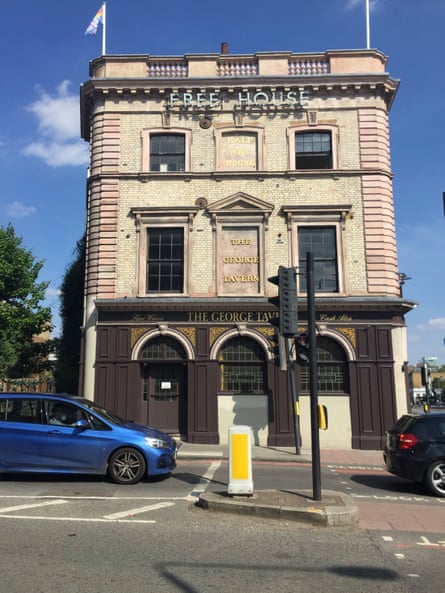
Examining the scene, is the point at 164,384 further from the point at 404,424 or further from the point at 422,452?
the point at 422,452

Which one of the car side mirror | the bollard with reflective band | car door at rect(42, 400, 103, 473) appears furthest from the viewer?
the car side mirror

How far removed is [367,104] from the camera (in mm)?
18500

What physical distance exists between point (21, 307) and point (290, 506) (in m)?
20.3

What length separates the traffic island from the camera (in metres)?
6.71

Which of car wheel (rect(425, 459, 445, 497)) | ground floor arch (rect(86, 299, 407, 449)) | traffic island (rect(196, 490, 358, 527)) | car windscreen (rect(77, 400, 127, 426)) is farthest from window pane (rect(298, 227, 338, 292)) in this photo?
traffic island (rect(196, 490, 358, 527))

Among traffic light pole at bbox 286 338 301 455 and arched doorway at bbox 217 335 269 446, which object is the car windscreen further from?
arched doorway at bbox 217 335 269 446

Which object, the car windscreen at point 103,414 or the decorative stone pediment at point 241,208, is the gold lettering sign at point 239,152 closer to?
the decorative stone pediment at point 241,208

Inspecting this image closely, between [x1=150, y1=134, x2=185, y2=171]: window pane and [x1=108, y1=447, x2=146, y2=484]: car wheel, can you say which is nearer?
[x1=108, y1=447, x2=146, y2=484]: car wheel

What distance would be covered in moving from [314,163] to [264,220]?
9.99ft

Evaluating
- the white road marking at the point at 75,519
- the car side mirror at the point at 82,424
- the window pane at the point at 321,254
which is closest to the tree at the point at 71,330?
the window pane at the point at 321,254

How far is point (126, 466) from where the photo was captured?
30.5 ft

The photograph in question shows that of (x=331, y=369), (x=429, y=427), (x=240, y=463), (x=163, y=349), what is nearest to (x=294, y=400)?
(x=331, y=369)

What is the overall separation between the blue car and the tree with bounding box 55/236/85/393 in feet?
47.1

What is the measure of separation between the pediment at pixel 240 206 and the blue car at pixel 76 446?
9.88 metres
